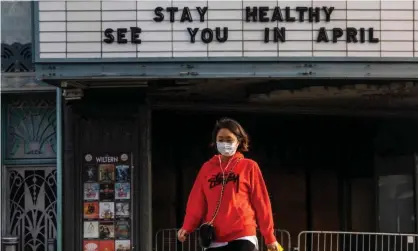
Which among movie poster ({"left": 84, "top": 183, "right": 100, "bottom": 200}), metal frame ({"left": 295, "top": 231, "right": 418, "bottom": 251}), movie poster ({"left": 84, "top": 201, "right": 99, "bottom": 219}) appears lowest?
metal frame ({"left": 295, "top": 231, "right": 418, "bottom": 251})

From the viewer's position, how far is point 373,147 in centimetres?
1184

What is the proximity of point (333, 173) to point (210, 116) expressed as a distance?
2286 millimetres

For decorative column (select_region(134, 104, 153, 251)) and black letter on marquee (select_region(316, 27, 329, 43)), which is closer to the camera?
black letter on marquee (select_region(316, 27, 329, 43))

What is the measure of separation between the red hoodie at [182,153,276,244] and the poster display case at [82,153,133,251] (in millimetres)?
3426

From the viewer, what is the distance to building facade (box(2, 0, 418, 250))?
8.23 meters

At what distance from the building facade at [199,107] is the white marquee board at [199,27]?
0.01 meters

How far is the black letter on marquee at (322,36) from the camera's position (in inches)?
325

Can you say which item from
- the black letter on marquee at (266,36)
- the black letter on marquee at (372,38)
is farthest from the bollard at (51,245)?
the black letter on marquee at (372,38)

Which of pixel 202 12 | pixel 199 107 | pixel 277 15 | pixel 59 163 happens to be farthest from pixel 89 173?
pixel 277 15

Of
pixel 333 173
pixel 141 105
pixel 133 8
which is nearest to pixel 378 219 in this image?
pixel 333 173

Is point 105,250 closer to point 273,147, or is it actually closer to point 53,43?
point 53,43

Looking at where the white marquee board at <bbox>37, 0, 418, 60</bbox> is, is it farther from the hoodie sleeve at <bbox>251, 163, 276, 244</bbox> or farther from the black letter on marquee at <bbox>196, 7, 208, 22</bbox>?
the hoodie sleeve at <bbox>251, 163, 276, 244</bbox>

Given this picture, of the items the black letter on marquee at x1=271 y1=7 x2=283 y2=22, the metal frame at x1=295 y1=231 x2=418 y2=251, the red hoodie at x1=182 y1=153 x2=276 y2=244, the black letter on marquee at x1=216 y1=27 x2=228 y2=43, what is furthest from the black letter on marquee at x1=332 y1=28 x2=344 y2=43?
the red hoodie at x1=182 y1=153 x2=276 y2=244

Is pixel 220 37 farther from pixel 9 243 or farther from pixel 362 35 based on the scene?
pixel 9 243
